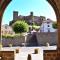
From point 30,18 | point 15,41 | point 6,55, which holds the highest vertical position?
point 30,18

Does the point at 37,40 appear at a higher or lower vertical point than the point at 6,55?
lower

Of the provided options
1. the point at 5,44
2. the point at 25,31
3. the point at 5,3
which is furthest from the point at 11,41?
the point at 5,3

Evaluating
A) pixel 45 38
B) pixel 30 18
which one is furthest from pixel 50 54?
pixel 30 18

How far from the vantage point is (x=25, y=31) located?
40.1 metres

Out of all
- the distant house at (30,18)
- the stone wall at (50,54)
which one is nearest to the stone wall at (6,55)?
the stone wall at (50,54)

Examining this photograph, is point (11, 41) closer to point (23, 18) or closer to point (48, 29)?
point (48, 29)

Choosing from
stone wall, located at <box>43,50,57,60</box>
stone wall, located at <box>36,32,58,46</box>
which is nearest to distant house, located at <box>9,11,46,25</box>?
stone wall, located at <box>36,32,58,46</box>

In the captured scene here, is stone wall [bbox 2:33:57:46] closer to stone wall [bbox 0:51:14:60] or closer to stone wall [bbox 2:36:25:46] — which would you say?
stone wall [bbox 2:36:25:46]

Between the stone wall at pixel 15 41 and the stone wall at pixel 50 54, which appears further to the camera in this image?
the stone wall at pixel 15 41

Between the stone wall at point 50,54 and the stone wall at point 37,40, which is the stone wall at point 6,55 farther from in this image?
the stone wall at point 37,40

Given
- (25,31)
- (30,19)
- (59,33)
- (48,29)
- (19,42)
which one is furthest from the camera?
(30,19)

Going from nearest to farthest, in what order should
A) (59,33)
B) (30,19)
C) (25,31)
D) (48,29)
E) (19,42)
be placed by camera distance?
1. (59,33)
2. (19,42)
3. (25,31)
4. (48,29)
5. (30,19)

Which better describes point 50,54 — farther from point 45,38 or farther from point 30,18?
point 30,18

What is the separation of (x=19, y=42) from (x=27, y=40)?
128 cm
